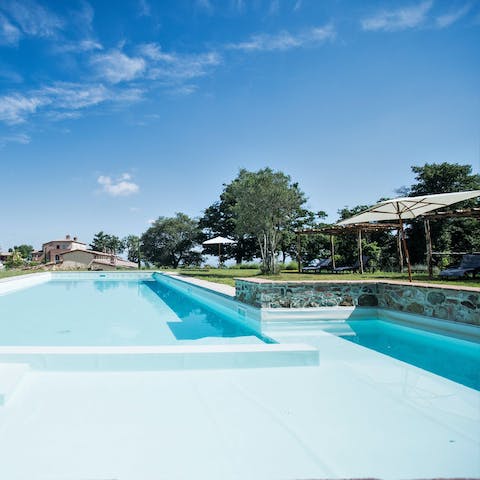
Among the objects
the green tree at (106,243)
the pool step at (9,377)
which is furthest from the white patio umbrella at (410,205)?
the green tree at (106,243)

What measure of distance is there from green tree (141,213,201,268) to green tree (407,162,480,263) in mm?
19834

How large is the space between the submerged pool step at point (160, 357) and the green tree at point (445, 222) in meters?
16.5

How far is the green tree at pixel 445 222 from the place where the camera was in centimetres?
1836

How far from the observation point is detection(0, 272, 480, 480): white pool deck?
197 centimetres

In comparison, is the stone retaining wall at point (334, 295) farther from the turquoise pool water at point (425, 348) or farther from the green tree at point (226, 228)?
the green tree at point (226, 228)

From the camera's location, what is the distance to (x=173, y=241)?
117 feet

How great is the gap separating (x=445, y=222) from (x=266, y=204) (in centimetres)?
993

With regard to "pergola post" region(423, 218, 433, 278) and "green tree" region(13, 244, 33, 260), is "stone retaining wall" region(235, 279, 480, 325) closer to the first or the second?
"pergola post" region(423, 218, 433, 278)

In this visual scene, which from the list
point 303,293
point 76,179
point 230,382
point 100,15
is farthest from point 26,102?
point 230,382

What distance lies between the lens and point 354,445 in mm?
2221

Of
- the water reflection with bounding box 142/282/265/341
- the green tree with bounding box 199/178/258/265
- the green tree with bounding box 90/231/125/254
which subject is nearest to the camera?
the water reflection with bounding box 142/282/265/341

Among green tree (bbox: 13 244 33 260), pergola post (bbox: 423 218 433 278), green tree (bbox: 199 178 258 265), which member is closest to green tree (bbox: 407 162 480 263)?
pergola post (bbox: 423 218 433 278)

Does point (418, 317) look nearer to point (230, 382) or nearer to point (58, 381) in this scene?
point (230, 382)

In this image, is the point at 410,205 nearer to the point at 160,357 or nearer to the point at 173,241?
the point at 160,357
